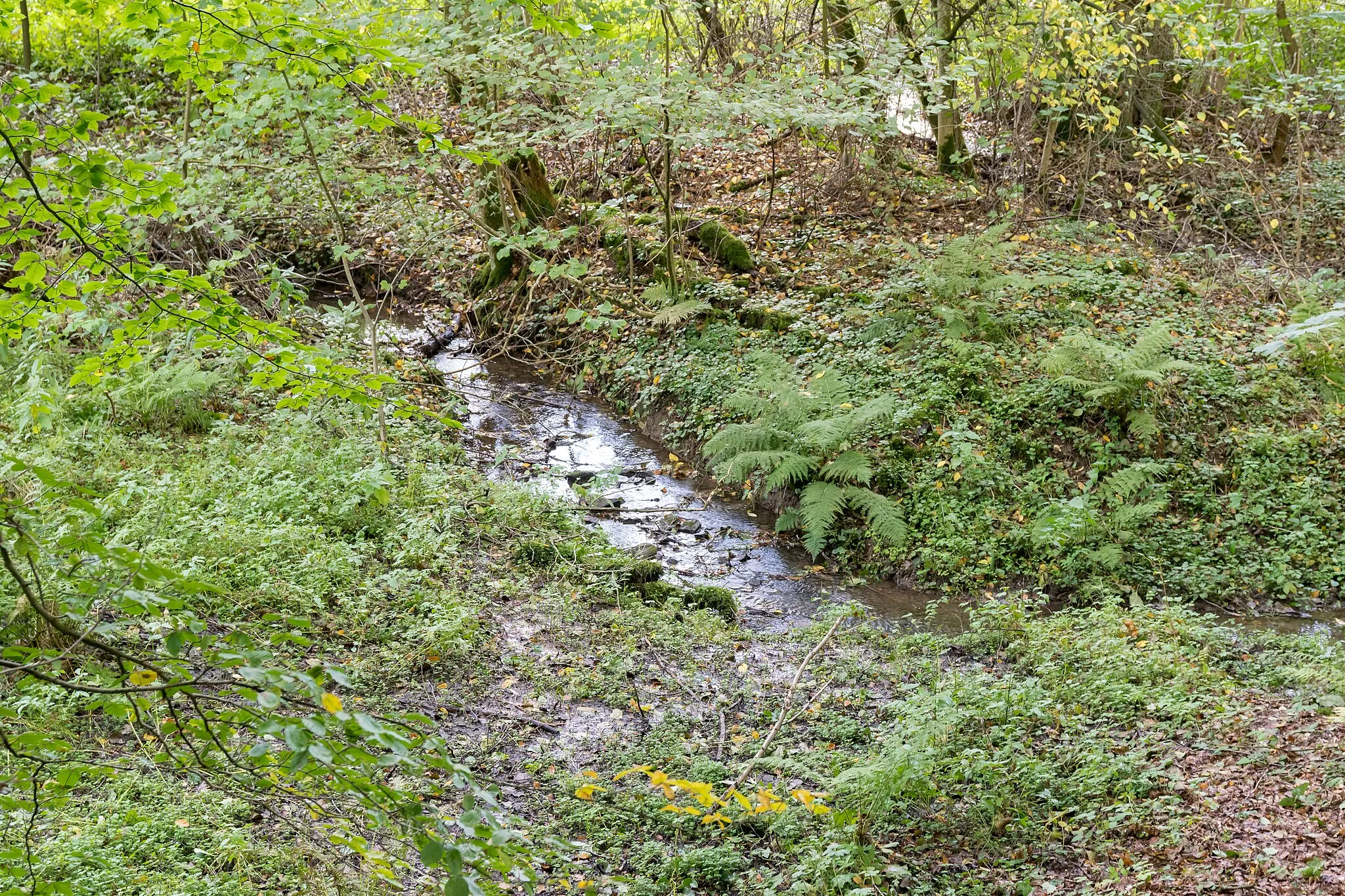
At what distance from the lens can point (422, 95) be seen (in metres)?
14.6

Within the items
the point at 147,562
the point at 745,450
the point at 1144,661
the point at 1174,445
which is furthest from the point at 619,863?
the point at 1174,445

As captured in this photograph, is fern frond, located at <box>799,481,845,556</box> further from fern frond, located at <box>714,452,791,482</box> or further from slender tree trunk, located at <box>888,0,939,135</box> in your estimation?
slender tree trunk, located at <box>888,0,939,135</box>

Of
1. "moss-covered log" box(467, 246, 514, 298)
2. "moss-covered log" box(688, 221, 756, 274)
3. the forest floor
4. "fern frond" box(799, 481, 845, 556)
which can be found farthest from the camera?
"moss-covered log" box(467, 246, 514, 298)

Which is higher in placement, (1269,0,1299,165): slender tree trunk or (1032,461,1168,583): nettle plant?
(1269,0,1299,165): slender tree trunk

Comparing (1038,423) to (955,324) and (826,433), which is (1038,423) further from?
(826,433)

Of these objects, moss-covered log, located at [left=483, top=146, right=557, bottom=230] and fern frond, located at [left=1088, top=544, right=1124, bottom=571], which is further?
moss-covered log, located at [left=483, top=146, right=557, bottom=230]

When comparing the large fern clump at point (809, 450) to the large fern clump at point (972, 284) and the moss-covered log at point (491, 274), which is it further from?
the moss-covered log at point (491, 274)

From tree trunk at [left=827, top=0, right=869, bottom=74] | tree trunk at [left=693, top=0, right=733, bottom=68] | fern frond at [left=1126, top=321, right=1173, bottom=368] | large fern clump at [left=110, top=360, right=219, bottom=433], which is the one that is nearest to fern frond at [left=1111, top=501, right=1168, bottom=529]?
fern frond at [left=1126, top=321, right=1173, bottom=368]

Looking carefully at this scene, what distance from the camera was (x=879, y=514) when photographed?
7.77m

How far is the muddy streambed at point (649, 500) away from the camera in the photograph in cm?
719

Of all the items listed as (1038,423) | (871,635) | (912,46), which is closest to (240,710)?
(871,635)

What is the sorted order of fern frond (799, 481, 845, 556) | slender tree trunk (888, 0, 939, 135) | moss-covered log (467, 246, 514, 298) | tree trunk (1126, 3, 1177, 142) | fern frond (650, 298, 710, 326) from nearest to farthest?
fern frond (799, 481, 845, 556) → fern frond (650, 298, 710, 326) → slender tree trunk (888, 0, 939, 135) → tree trunk (1126, 3, 1177, 142) → moss-covered log (467, 246, 514, 298)

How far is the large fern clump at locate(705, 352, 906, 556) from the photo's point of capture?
7.89 metres

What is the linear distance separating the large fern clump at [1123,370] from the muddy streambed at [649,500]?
6.97ft
